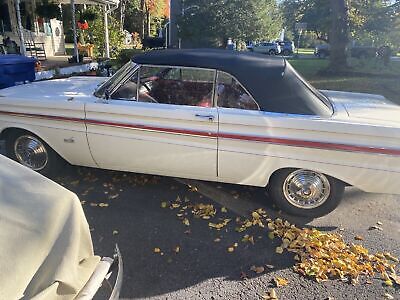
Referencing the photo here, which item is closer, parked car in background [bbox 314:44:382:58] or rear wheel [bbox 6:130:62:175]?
rear wheel [bbox 6:130:62:175]

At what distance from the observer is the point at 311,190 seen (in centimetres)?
353

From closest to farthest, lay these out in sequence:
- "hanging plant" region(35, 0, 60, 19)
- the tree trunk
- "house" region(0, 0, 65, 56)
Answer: the tree trunk < "hanging plant" region(35, 0, 60, 19) < "house" region(0, 0, 65, 56)

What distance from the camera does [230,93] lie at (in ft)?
11.6

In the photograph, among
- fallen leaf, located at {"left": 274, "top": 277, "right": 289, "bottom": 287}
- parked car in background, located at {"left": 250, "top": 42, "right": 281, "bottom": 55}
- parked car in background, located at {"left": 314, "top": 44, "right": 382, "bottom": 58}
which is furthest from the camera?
parked car in background, located at {"left": 250, "top": 42, "right": 281, "bottom": 55}

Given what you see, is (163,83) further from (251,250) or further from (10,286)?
(10,286)

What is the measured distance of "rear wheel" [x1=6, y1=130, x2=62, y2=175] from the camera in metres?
4.11

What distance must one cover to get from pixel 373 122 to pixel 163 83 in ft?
7.24

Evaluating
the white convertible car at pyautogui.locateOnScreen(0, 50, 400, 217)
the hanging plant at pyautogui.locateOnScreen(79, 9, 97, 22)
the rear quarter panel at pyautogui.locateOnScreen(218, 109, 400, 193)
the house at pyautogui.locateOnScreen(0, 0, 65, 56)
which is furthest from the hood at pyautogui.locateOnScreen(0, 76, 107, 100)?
the hanging plant at pyautogui.locateOnScreen(79, 9, 97, 22)

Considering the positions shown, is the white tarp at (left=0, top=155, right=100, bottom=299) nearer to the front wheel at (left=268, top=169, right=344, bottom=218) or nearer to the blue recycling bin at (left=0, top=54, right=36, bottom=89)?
the front wheel at (left=268, top=169, right=344, bottom=218)

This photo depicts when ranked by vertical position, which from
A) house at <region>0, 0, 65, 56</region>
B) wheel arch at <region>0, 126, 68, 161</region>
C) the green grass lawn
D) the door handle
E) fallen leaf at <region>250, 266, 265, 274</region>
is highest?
house at <region>0, 0, 65, 56</region>

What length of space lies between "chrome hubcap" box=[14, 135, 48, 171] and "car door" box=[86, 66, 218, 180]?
0.75 metres

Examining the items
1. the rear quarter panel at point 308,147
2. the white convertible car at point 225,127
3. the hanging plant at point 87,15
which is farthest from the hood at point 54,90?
the hanging plant at point 87,15

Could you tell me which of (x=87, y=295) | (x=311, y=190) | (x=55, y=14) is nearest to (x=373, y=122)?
(x=311, y=190)

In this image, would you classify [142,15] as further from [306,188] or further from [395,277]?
[395,277]
